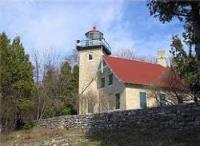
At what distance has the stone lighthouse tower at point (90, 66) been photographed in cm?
4488

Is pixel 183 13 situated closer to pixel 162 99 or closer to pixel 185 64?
pixel 185 64

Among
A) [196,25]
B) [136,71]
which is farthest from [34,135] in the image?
[136,71]

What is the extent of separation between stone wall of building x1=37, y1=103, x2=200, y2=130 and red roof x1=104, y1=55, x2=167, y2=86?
12.4 meters

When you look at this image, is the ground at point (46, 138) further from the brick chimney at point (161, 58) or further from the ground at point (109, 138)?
the brick chimney at point (161, 58)

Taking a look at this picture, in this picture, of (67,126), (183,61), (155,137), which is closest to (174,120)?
(155,137)

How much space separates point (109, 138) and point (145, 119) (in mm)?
2622

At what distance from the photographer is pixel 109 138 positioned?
25141 millimetres

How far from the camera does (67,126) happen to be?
→ 102ft

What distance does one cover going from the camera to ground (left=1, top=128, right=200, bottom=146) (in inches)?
894

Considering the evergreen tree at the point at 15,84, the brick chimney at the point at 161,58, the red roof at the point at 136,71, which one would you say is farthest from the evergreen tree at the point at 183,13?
the brick chimney at the point at 161,58

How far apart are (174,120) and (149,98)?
55.6 ft

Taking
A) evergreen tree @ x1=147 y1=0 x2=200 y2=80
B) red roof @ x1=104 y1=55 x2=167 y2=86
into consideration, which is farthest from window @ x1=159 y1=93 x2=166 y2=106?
evergreen tree @ x1=147 y1=0 x2=200 y2=80

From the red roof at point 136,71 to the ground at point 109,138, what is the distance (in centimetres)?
1396

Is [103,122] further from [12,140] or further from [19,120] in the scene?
[19,120]
